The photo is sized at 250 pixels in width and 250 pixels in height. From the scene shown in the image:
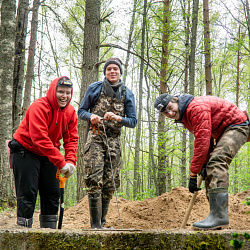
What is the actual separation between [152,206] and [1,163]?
3.56 m

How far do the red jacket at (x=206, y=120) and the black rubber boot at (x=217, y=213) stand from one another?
348mm

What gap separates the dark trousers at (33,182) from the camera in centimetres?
280

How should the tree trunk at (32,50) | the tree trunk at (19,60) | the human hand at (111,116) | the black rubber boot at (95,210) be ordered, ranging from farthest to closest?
1. the tree trunk at (32,50)
2. the tree trunk at (19,60)
3. the human hand at (111,116)
4. the black rubber boot at (95,210)

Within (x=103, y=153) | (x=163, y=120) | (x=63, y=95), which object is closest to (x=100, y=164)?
(x=103, y=153)

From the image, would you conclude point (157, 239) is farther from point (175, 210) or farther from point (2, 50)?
point (2, 50)

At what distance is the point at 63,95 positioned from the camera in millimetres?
2994

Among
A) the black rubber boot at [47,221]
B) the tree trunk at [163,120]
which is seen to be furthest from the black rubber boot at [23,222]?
the tree trunk at [163,120]

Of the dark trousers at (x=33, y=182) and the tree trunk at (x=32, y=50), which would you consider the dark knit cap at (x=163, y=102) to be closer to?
the dark trousers at (x=33, y=182)

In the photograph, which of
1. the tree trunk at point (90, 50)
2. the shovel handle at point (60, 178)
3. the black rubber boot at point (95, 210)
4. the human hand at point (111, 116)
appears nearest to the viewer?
the shovel handle at point (60, 178)

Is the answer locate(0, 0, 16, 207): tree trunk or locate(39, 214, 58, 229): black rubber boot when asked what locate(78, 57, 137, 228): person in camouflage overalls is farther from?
locate(0, 0, 16, 207): tree trunk

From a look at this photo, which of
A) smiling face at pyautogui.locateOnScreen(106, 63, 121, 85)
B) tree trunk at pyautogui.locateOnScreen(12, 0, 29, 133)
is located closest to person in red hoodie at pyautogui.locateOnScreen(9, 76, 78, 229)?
smiling face at pyautogui.locateOnScreen(106, 63, 121, 85)

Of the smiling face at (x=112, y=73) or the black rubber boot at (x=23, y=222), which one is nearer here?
the black rubber boot at (x=23, y=222)

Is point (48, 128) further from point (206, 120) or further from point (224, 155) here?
point (224, 155)

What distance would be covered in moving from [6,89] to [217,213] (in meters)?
5.43
